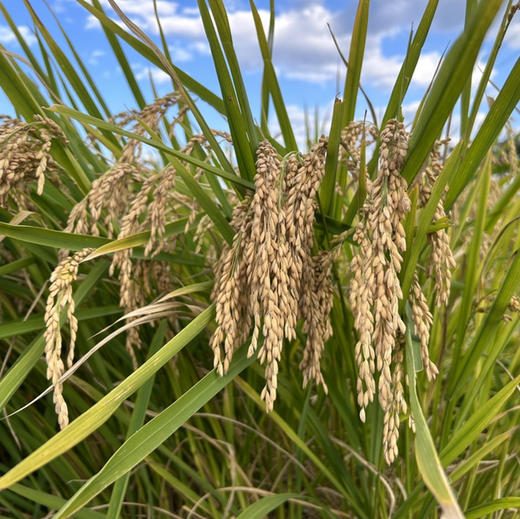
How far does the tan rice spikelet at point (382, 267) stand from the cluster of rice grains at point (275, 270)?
127 mm

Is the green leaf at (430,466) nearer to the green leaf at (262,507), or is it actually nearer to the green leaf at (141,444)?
the green leaf at (141,444)

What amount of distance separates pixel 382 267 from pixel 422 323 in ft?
→ 0.64

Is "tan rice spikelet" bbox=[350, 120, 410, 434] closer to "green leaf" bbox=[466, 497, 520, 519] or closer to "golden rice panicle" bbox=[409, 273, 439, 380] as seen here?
"golden rice panicle" bbox=[409, 273, 439, 380]

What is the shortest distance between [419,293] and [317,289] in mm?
212

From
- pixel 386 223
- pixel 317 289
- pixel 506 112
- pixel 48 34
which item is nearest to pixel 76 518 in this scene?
pixel 317 289

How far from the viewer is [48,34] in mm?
1626

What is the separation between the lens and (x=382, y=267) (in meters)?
0.92

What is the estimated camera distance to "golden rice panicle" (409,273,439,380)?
1.05 metres

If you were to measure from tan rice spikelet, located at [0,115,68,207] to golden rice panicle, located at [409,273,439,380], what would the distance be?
871 millimetres

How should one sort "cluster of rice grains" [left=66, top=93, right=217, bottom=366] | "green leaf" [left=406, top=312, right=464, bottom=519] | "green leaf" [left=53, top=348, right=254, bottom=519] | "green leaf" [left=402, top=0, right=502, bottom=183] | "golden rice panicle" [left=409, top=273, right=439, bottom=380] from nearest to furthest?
"green leaf" [left=406, top=312, right=464, bottom=519] < "green leaf" [left=402, top=0, right=502, bottom=183] < "green leaf" [left=53, top=348, right=254, bottom=519] < "golden rice panicle" [left=409, top=273, right=439, bottom=380] < "cluster of rice grains" [left=66, top=93, right=217, bottom=366]

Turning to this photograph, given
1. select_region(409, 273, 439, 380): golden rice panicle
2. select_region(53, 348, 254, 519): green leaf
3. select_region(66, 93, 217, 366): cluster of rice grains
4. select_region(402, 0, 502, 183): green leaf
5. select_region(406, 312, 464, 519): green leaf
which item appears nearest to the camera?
select_region(406, 312, 464, 519): green leaf

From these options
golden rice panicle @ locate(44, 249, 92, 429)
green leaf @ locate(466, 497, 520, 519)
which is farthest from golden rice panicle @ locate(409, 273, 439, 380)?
golden rice panicle @ locate(44, 249, 92, 429)

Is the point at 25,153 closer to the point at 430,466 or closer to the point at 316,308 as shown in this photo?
the point at 316,308

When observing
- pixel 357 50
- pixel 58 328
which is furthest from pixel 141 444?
pixel 357 50
